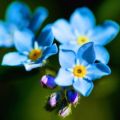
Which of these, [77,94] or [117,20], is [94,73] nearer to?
[77,94]

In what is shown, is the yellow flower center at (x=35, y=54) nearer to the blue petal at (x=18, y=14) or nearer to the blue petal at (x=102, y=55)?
the blue petal at (x=102, y=55)

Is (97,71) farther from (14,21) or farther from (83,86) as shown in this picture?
(14,21)

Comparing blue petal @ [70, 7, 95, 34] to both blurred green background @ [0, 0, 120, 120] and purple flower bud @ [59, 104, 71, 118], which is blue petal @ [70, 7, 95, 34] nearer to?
blurred green background @ [0, 0, 120, 120]

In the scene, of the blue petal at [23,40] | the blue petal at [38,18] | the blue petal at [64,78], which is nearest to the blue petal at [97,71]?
the blue petal at [64,78]

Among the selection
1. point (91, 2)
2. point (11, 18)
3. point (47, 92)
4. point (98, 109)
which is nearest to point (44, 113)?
point (47, 92)

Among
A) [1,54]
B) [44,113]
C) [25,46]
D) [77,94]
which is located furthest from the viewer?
[1,54]
